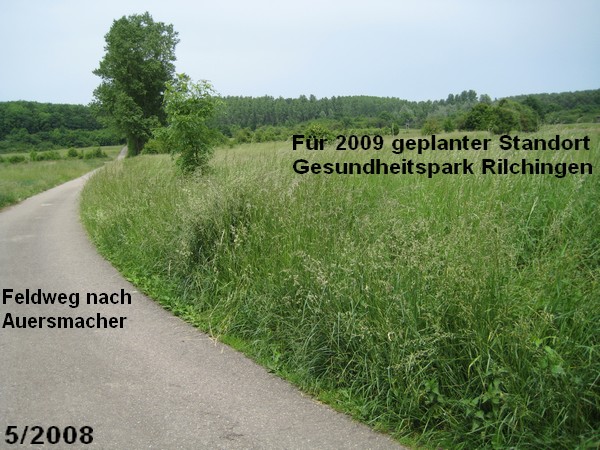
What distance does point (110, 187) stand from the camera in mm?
13812

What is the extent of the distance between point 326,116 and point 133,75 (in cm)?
3144

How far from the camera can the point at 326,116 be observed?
28625 mm

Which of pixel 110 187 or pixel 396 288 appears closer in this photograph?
pixel 396 288

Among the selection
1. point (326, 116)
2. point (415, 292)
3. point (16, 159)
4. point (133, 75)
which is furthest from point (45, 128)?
point (415, 292)

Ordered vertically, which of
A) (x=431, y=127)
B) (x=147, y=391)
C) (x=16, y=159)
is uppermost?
(x=16, y=159)

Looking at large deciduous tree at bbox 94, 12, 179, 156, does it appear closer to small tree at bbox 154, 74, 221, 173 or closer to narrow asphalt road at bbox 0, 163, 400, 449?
small tree at bbox 154, 74, 221, 173

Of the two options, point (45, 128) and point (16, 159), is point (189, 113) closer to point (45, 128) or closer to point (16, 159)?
point (16, 159)

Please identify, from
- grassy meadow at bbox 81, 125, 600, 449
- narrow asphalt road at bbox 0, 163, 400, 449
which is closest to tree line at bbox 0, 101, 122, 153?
grassy meadow at bbox 81, 125, 600, 449

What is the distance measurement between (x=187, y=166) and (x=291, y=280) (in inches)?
289

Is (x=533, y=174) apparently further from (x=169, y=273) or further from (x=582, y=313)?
(x=169, y=273)

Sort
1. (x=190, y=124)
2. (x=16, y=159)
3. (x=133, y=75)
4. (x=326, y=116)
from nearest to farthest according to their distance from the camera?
(x=190, y=124) < (x=326, y=116) < (x=133, y=75) < (x=16, y=159)

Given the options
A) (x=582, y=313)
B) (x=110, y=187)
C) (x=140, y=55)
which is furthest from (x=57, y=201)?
(x=140, y=55)

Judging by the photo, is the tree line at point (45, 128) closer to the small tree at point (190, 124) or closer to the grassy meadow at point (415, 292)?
the small tree at point (190, 124)

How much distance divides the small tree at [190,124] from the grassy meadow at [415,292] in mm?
3986
